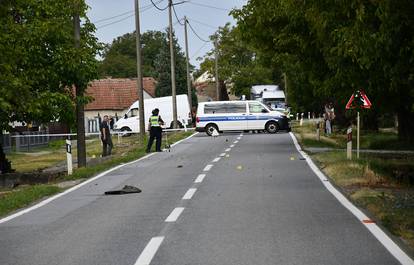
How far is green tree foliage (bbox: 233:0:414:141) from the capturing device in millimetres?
10977

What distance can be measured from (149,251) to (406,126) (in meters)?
22.5

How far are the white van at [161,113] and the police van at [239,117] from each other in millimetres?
9830

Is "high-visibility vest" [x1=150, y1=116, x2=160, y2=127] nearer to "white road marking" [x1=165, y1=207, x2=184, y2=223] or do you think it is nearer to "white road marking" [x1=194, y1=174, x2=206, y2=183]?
"white road marking" [x1=194, y1=174, x2=206, y2=183]

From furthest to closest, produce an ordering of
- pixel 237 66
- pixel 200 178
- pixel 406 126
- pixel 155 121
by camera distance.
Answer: pixel 237 66 → pixel 406 126 → pixel 155 121 → pixel 200 178

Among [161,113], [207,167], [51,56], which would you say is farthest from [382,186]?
[161,113]

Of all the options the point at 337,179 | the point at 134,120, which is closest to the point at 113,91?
the point at 134,120

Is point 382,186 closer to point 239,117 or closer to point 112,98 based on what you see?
point 239,117

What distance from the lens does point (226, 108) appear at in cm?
4250

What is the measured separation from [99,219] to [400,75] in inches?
Result: 257

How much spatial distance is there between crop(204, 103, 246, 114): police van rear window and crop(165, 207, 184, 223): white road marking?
3095 centimetres

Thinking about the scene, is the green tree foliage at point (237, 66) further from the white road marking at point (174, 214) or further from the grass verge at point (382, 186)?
the white road marking at point (174, 214)

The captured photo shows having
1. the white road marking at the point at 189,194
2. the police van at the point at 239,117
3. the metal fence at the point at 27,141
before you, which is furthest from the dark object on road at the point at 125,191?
the metal fence at the point at 27,141

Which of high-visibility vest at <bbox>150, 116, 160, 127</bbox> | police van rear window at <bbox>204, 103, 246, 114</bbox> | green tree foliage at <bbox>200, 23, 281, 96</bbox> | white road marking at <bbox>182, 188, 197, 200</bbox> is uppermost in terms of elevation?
green tree foliage at <bbox>200, 23, 281, 96</bbox>

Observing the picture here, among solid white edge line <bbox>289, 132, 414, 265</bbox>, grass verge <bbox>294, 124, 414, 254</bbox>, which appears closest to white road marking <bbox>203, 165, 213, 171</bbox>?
grass verge <bbox>294, 124, 414, 254</bbox>
